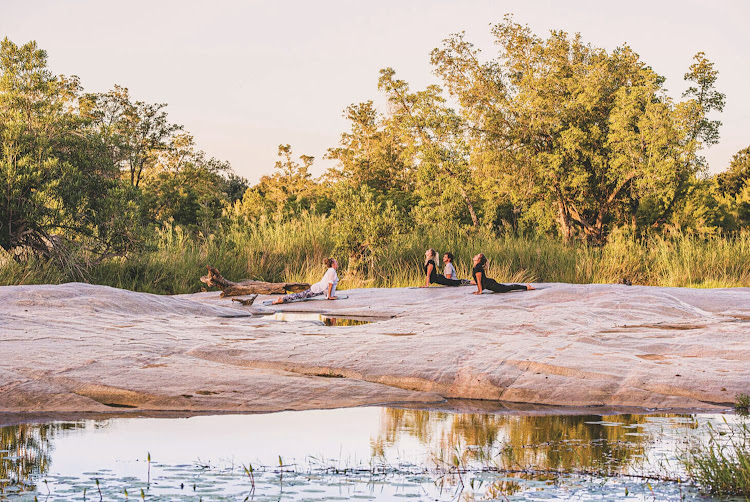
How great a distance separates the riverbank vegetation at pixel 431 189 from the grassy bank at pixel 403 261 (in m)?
0.05

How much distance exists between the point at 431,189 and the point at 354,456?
2905cm

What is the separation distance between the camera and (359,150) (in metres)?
49.4

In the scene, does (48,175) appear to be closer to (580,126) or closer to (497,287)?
(497,287)

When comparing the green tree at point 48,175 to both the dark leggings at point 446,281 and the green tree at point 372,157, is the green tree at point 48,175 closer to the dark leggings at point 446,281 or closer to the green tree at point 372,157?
the dark leggings at point 446,281

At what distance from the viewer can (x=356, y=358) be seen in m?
7.15

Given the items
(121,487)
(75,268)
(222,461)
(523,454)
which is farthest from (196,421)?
(75,268)

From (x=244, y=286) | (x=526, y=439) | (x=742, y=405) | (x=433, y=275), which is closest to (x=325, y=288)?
(x=433, y=275)

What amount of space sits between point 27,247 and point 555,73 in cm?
2073

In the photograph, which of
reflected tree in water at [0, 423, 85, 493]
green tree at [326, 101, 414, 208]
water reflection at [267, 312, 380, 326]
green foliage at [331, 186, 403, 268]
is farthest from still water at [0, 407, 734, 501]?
green tree at [326, 101, 414, 208]

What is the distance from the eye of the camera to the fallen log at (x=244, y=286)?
51.7ft

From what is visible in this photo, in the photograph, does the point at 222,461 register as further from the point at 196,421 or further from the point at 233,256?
the point at 233,256

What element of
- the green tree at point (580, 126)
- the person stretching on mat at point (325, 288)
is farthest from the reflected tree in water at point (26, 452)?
the green tree at point (580, 126)

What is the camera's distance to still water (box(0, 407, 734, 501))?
387 cm

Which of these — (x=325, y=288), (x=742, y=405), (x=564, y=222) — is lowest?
(x=742, y=405)
